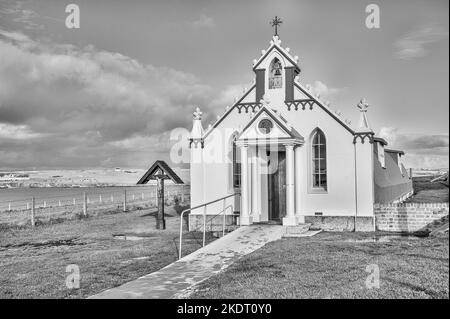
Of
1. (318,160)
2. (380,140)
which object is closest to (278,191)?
(318,160)

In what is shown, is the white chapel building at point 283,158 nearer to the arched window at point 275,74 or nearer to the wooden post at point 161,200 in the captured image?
the arched window at point 275,74

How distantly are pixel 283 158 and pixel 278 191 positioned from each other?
1311 mm

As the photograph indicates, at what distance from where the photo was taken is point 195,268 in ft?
36.9

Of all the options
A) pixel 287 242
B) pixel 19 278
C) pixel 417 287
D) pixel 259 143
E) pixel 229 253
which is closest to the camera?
pixel 417 287

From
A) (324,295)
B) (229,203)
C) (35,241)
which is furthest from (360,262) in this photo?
(35,241)

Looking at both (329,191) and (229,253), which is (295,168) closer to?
(329,191)

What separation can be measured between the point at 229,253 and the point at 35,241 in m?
8.74

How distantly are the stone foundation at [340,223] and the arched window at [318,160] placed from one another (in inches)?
48.9

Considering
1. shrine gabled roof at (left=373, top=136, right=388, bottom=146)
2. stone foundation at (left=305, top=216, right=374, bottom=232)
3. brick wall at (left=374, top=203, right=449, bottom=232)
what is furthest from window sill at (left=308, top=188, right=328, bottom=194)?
shrine gabled roof at (left=373, top=136, right=388, bottom=146)

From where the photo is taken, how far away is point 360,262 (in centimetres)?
1116

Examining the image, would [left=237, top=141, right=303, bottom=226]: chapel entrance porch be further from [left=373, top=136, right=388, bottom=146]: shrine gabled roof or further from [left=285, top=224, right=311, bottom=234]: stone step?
[left=373, top=136, right=388, bottom=146]: shrine gabled roof

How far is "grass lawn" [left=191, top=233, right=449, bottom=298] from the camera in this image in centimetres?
860

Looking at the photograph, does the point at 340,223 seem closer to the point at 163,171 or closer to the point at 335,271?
the point at 163,171

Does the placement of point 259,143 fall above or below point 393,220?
above
